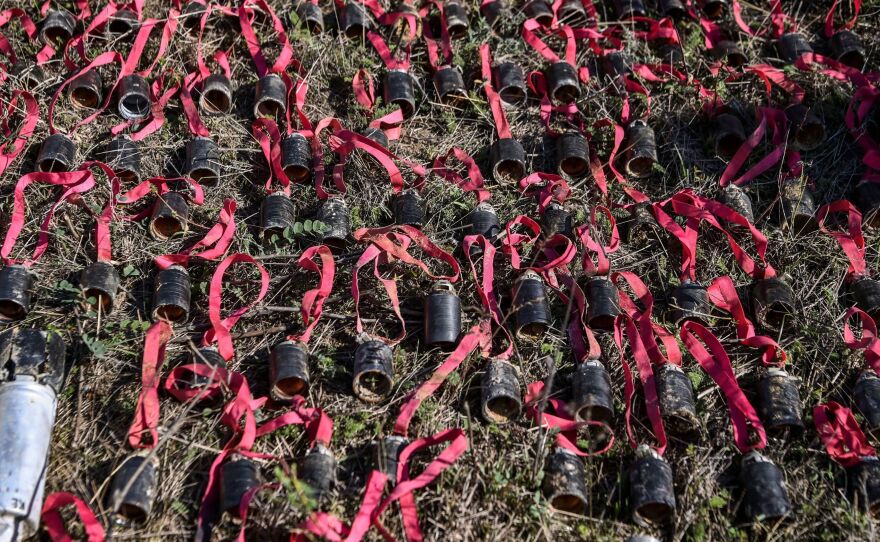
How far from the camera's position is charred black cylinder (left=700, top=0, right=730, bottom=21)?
17.0ft

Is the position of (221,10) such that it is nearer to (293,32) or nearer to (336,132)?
(293,32)

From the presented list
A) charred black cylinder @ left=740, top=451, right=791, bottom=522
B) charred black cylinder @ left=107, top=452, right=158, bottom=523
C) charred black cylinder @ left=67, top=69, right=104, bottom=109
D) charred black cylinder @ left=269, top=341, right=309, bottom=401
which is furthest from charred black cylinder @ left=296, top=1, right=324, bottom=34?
charred black cylinder @ left=740, top=451, right=791, bottom=522

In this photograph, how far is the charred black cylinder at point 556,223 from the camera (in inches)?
164

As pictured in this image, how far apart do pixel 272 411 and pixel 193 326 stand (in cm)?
54

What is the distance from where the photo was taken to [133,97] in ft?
14.9

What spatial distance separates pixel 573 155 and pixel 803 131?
4.16 ft

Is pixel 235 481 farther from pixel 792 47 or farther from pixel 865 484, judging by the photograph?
pixel 792 47

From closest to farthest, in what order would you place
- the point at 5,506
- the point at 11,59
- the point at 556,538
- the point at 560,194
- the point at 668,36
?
the point at 5,506, the point at 556,538, the point at 560,194, the point at 11,59, the point at 668,36

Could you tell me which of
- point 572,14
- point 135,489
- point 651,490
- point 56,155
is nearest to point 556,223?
point 651,490

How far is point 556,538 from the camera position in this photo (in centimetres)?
324

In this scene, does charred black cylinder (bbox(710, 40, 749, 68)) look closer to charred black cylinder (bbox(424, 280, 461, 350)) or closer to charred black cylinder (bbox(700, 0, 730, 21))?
charred black cylinder (bbox(700, 0, 730, 21))

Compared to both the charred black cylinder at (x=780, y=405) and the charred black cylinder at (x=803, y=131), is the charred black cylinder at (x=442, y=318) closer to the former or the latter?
the charred black cylinder at (x=780, y=405)

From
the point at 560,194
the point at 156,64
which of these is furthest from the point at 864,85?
the point at 156,64

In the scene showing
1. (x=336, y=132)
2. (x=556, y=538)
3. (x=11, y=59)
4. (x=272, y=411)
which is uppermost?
(x=11, y=59)
